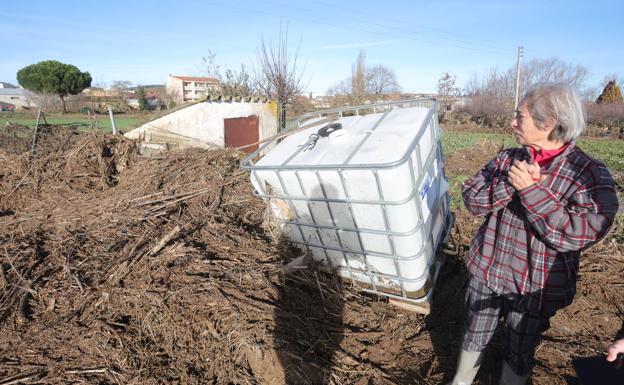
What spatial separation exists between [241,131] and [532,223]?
9.61m

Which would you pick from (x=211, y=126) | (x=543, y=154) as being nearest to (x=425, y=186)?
(x=543, y=154)

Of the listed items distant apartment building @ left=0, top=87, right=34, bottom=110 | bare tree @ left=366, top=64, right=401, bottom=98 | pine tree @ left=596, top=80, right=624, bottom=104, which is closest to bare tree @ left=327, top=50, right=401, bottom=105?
bare tree @ left=366, top=64, right=401, bottom=98

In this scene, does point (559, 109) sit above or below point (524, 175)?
above

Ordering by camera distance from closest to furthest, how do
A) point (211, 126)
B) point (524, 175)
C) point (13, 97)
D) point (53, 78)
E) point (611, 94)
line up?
point (524, 175) < point (211, 126) < point (611, 94) < point (53, 78) < point (13, 97)

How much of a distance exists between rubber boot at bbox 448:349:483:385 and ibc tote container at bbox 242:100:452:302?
492mm

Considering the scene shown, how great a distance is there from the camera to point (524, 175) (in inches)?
58.2

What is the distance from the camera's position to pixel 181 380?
80.0 inches

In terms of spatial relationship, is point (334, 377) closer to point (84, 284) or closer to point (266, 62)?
point (84, 284)

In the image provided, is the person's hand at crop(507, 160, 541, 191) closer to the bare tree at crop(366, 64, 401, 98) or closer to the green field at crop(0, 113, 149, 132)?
the green field at crop(0, 113, 149, 132)

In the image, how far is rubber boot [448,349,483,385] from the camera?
82.4 inches

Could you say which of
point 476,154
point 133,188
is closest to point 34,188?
point 133,188

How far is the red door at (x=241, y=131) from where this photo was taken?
9.86m

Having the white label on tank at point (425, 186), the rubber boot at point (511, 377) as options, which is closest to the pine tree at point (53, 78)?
the white label on tank at point (425, 186)

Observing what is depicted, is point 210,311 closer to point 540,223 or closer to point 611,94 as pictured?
point 540,223
